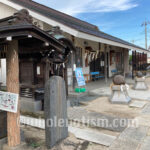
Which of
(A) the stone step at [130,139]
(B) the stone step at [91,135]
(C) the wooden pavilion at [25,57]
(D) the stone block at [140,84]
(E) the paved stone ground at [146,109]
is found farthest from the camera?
(D) the stone block at [140,84]

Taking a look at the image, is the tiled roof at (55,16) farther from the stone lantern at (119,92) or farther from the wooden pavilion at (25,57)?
the stone lantern at (119,92)

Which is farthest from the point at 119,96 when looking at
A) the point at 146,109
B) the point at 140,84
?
the point at 140,84

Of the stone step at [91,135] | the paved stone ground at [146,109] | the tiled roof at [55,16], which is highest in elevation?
the tiled roof at [55,16]

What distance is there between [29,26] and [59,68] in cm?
301

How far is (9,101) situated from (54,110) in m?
0.77

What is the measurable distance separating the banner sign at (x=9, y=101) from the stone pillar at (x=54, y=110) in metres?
0.49

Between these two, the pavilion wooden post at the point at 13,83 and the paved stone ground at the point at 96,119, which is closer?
the pavilion wooden post at the point at 13,83

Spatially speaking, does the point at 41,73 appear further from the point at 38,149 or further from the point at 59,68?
the point at 38,149

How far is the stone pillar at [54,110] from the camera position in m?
2.71

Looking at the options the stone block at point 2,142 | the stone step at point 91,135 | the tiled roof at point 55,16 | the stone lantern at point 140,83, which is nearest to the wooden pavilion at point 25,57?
the stone block at point 2,142

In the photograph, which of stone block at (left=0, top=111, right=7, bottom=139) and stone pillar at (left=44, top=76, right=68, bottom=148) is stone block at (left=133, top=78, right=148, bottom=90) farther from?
stone block at (left=0, top=111, right=7, bottom=139)

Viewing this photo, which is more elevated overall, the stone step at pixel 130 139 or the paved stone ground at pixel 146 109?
the paved stone ground at pixel 146 109

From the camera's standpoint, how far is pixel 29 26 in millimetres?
2270

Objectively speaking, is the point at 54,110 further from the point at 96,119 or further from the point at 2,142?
the point at 96,119
